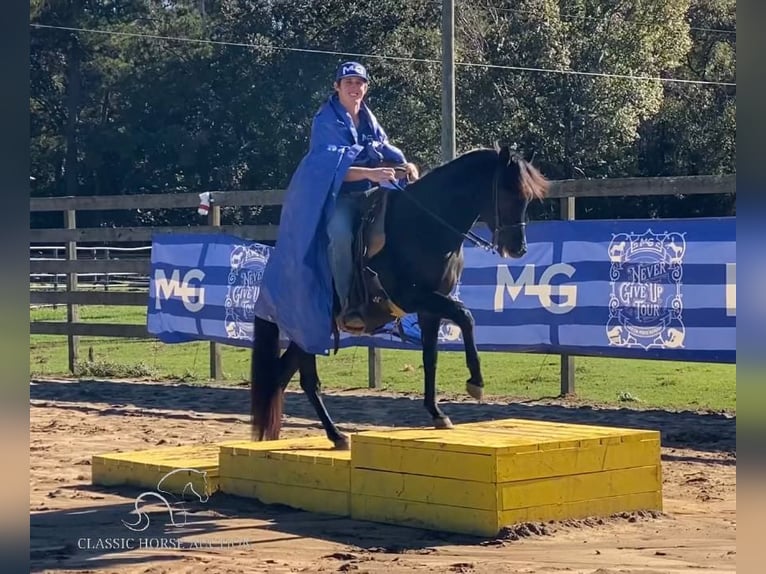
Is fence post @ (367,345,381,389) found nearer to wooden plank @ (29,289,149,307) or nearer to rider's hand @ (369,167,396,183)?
wooden plank @ (29,289,149,307)

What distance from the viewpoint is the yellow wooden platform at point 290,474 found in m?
6.00

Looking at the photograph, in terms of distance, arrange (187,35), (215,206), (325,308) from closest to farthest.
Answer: (325,308) < (215,206) < (187,35)

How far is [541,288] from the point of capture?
1016 cm

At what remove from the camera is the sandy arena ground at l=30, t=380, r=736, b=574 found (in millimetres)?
4723

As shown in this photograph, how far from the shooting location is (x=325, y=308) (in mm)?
6812

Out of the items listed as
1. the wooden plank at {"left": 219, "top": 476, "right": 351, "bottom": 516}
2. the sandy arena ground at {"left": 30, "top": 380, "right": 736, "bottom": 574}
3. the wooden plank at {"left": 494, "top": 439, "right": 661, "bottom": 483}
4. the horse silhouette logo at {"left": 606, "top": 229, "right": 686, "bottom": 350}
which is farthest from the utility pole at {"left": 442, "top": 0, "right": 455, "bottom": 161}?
the wooden plank at {"left": 494, "top": 439, "right": 661, "bottom": 483}

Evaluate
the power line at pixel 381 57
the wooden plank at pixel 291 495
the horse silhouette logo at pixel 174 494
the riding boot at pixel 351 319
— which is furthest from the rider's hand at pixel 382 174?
the power line at pixel 381 57

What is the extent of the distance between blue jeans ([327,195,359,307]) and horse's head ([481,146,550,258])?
87cm

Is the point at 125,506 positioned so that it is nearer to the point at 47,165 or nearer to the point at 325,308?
the point at 325,308

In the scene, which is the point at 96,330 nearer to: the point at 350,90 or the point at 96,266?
the point at 96,266

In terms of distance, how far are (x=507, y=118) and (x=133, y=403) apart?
66.3 ft

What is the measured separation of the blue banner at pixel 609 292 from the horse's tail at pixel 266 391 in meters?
1.04

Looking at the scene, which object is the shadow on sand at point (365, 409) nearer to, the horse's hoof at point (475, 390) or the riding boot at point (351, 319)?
the riding boot at point (351, 319)
